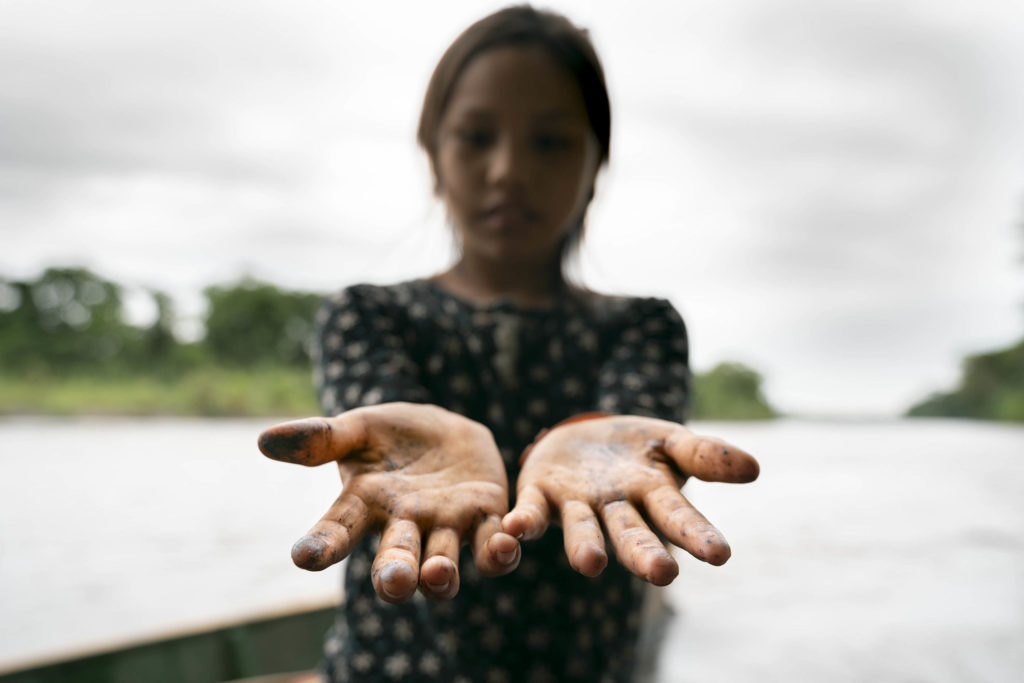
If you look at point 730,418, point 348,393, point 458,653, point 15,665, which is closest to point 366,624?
point 458,653

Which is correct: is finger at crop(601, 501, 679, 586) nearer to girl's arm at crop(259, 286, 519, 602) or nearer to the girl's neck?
girl's arm at crop(259, 286, 519, 602)

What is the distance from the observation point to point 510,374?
56 cm

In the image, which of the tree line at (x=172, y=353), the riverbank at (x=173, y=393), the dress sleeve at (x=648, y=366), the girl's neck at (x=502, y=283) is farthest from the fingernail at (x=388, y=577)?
the tree line at (x=172, y=353)

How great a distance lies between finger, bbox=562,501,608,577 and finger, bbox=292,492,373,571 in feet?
0.32

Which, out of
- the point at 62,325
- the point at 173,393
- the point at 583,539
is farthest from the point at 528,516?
the point at 62,325

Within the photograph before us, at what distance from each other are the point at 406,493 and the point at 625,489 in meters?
0.12

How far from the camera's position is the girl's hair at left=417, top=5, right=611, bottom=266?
52cm

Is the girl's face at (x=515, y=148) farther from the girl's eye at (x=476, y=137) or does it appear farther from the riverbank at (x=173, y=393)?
the riverbank at (x=173, y=393)

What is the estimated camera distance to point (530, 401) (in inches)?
21.8

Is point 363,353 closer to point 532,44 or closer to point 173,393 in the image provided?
point 532,44

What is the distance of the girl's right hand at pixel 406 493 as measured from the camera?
0.25 m

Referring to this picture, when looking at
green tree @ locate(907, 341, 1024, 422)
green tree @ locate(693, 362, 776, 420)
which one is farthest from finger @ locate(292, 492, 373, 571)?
green tree @ locate(907, 341, 1024, 422)

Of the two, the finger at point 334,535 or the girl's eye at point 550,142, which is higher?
the girl's eye at point 550,142

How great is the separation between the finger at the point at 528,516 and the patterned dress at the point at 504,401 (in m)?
0.15
